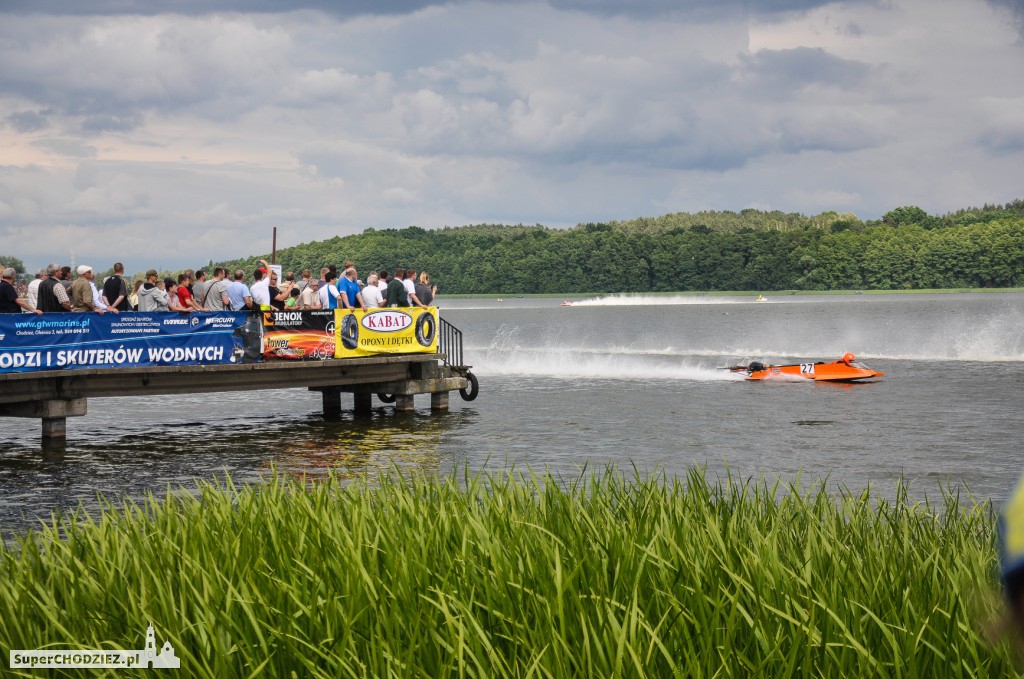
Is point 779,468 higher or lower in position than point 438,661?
lower

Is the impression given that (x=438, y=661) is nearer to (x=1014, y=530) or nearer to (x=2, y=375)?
(x=1014, y=530)

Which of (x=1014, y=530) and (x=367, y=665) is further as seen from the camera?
(x=367, y=665)

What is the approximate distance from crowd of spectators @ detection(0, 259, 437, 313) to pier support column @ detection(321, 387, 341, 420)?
267 cm

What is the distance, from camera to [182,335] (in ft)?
77.8

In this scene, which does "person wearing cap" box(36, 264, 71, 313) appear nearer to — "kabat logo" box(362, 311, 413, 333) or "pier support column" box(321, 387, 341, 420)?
"kabat logo" box(362, 311, 413, 333)

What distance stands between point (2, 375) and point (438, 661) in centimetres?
1786

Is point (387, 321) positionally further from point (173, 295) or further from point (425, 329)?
point (173, 295)

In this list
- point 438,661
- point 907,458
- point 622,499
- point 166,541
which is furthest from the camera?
point 907,458

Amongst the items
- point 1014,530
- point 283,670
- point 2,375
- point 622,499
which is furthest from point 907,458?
point 1014,530

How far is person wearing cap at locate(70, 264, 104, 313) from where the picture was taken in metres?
22.6

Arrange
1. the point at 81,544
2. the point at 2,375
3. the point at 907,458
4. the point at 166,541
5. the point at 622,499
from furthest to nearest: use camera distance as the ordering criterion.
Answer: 1. the point at 907,458
2. the point at 2,375
3. the point at 622,499
4. the point at 81,544
5. the point at 166,541

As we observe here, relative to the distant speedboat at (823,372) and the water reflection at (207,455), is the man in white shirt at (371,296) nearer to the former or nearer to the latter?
the water reflection at (207,455)

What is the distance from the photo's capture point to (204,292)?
2622 cm
